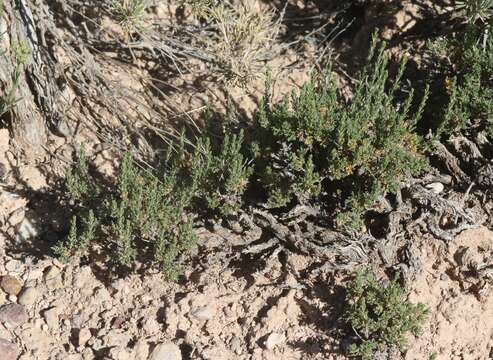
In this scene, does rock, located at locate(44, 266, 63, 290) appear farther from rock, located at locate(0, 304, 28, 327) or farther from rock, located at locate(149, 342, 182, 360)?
rock, located at locate(149, 342, 182, 360)

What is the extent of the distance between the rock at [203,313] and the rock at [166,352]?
0.20 meters

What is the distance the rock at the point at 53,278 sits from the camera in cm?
377

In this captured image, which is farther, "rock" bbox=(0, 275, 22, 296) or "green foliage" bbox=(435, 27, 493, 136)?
"green foliage" bbox=(435, 27, 493, 136)

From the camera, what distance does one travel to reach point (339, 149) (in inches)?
146

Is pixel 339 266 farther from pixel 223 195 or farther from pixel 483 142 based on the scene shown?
pixel 483 142

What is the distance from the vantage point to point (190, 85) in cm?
459

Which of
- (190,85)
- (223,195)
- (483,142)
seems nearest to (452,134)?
(483,142)

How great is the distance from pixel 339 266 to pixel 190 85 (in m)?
1.67

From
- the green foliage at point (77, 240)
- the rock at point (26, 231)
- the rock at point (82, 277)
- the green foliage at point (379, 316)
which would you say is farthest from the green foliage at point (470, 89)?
the rock at point (26, 231)

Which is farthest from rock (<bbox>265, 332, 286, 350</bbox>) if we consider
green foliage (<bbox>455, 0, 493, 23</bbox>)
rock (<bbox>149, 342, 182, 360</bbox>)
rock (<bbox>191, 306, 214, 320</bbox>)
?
green foliage (<bbox>455, 0, 493, 23</bbox>)

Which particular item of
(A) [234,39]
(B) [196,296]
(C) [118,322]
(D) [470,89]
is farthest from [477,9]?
(C) [118,322]

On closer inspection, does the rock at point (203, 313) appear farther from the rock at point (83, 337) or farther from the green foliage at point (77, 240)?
the green foliage at point (77, 240)

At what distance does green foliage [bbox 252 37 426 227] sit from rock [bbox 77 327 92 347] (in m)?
1.20

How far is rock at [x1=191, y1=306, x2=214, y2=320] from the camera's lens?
3.66 m
